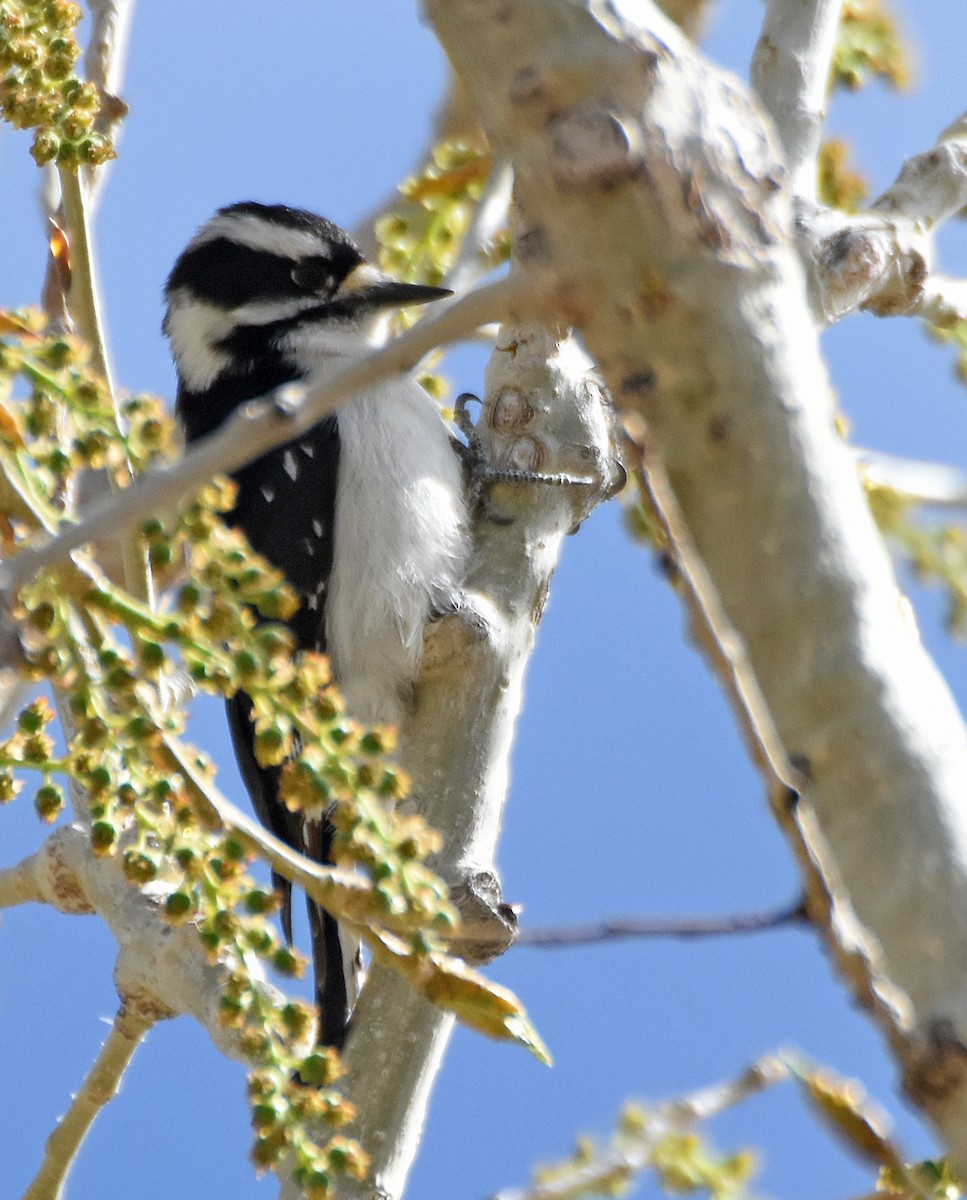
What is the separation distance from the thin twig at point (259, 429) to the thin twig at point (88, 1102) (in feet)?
5.14

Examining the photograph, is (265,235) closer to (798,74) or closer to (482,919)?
(798,74)

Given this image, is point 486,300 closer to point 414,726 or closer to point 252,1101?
point 252,1101

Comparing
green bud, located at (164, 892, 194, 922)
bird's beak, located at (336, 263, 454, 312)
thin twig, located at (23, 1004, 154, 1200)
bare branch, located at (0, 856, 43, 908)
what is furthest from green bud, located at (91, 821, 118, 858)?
bird's beak, located at (336, 263, 454, 312)

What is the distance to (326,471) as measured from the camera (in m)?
3.63

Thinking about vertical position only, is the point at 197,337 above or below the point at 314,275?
below

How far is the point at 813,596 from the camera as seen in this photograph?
113 cm

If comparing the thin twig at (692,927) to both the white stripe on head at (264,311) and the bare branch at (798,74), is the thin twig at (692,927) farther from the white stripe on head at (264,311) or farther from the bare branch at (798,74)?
the white stripe on head at (264,311)

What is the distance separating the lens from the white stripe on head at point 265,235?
398 centimetres

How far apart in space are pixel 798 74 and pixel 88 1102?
219 centimetres

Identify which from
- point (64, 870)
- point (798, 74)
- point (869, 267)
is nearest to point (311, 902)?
point (64, 870)

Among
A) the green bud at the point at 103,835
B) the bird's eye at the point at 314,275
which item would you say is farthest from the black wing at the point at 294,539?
the green bud at the point at 103,835

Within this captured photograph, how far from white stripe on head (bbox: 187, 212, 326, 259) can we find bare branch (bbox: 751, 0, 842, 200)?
149 centimetres

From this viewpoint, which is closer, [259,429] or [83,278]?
[259,429]

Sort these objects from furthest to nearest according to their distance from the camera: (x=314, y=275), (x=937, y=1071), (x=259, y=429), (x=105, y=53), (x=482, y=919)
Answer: (x=314, y=275) < (x=105, y=53) < (x=482, y=919) < (x=259, y=429) < (x=937, y=1071)
